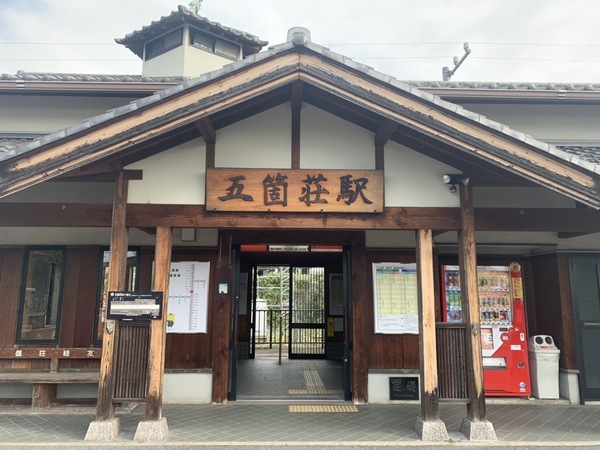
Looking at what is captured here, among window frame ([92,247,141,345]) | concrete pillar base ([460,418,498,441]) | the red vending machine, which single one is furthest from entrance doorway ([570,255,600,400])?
window frame ([92,247,141,345])

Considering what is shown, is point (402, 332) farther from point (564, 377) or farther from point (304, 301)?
point (304, 301)

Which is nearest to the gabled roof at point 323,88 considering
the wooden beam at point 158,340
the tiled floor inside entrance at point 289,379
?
the wooden beam at point 158,340

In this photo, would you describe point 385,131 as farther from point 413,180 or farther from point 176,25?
point 176,25

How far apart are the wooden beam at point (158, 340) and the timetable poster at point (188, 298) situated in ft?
5.71

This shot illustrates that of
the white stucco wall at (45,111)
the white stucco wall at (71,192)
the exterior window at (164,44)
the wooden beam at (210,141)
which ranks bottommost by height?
the white stucco wall at (71,192)

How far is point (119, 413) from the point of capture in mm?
5930

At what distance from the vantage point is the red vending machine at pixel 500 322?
673 cm

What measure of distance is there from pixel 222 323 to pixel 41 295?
3089mm

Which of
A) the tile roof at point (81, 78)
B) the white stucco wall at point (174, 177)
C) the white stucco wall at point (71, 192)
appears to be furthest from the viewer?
the tile roof at point (81, 78)

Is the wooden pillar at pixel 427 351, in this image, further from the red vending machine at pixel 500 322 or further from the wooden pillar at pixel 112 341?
the wooden pillar at pixel 112 341

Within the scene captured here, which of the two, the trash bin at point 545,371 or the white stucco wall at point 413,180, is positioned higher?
the white stucco wall at point 413,180

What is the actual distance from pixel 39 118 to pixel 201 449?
6.54 meters

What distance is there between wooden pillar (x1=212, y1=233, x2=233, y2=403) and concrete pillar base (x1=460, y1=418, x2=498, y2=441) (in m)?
3.60

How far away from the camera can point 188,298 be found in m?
6.77
